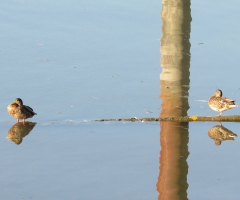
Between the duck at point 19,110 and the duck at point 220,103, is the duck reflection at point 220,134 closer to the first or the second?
the duck at point 220,103

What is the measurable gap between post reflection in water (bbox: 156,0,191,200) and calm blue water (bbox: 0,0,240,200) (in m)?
0.09

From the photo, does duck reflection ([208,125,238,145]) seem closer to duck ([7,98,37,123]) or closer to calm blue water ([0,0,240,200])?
calm blue water ([0,0,240,200])

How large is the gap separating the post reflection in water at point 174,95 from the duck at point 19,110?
5.50ft

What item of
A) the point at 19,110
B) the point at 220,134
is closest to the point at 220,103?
the point at 220,134

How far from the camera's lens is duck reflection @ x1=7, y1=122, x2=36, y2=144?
905cm

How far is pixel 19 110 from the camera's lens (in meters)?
9.21

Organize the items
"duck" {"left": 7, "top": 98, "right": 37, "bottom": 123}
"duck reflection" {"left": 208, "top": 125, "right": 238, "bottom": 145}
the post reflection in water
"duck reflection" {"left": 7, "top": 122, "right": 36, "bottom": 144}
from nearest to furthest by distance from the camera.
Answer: the post reflection in water, "duck reflection" {"left": 7, "top": 122, "right": 36, "bottom": 144}, "duck reflection" {"left": 208, "top": 125, "right": 238, "bottom": 145}, "duck" {"left": 7, "top": 98, "right": 37, "bottom": 123}

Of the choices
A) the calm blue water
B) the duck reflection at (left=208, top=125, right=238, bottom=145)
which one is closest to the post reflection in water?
the calm blue water

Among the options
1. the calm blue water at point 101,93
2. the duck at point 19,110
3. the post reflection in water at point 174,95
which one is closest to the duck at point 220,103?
the calm blue water at point 101,93

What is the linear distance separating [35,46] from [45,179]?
5.23 meters

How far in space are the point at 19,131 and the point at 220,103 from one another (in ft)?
8.31

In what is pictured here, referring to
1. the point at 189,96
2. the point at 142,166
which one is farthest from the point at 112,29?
the point at 142,166

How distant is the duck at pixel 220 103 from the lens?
9.69 metres

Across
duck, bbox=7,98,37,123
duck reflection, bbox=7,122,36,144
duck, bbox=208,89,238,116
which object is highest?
duck, bbox=208,89,238,116
